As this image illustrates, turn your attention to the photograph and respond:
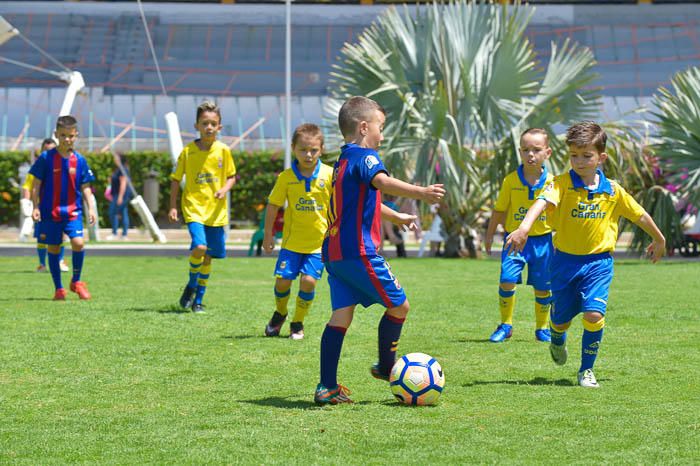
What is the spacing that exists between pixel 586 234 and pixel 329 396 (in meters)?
1.89

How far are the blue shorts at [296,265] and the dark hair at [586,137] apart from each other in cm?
293

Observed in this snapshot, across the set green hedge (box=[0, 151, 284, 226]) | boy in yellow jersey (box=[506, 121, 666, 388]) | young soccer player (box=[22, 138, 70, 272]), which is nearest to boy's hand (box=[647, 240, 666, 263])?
boy in yellow jersey (box=[506, 121, 666, 388])

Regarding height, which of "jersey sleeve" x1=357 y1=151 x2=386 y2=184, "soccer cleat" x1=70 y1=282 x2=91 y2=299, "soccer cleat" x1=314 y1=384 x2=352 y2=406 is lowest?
"soccer cleat" x1=70 y1=282 x2=91 y2=299

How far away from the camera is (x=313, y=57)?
48781 mm

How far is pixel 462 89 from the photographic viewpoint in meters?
22.1

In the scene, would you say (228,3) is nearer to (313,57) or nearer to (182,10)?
(182,10)

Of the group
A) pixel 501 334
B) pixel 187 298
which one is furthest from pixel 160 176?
pixel 501 334

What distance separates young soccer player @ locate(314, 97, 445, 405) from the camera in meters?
5.98

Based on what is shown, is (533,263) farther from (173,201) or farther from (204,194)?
(173,201)

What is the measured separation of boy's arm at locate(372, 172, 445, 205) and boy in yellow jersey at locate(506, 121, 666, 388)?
125 cm

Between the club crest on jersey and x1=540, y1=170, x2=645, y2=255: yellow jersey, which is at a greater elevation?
the club crest on jersey

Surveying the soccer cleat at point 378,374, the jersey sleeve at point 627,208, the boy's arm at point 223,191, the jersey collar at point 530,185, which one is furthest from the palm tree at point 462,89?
the soccer cleat at point 378,374

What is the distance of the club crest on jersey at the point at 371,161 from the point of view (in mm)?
5906

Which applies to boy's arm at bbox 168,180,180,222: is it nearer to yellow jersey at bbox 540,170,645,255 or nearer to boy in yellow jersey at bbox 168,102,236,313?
boy in yellow jersey at bbox 168,102,236,313
